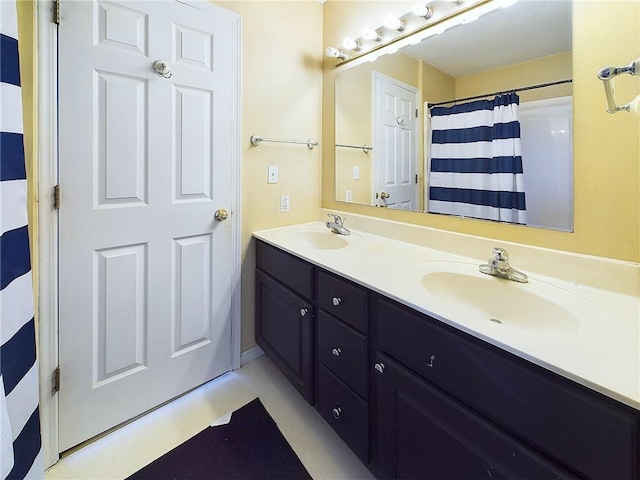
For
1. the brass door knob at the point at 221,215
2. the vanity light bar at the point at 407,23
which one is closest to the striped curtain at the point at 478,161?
the vanity light bar at the point at 407,23

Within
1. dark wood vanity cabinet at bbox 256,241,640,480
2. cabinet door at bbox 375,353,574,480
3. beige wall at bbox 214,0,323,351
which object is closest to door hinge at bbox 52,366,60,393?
beige wall at bbox 214,0,323,351

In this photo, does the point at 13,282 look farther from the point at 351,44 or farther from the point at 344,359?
the point at 351,44

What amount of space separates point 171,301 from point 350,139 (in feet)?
4.54

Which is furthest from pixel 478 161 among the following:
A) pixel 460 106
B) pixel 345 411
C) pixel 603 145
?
pixel 345 411

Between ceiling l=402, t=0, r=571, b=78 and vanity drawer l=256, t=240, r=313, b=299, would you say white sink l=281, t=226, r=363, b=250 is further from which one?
ceiling l=402, t=0, r=571, b=78

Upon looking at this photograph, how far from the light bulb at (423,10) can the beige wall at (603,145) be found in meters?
0.59

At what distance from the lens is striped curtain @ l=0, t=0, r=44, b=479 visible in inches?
25.0

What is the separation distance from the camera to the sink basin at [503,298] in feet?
2.91

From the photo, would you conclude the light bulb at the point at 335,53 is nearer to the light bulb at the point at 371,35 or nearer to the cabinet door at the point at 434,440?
the light bulb at the point at 371,35

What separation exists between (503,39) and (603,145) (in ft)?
1.87

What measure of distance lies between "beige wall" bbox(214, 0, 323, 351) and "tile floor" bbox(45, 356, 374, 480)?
297 mm

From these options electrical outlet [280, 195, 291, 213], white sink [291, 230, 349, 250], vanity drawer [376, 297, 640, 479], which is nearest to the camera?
vanity drawer [376, 297, 640, 479]

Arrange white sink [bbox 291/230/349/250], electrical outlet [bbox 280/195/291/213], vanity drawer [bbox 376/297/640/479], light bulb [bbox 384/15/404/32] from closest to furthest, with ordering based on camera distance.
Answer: vanity drawer [bbox 376/297/640/479]
light bulb [bbox 384/15/404/32]
white sink [bbox 291/230/349/250]
electrical outlet [bbox 280/195/291/213]

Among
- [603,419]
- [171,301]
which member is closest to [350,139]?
[171,301]
